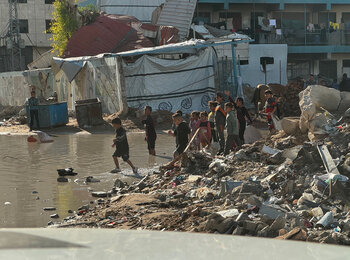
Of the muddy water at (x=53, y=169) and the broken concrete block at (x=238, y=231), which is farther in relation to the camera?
the muddy water at (x=53, y=169)

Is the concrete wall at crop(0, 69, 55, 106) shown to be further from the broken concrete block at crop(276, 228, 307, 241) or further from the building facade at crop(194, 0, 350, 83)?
the broken concrete block at crop(276, 228, 307, 241)

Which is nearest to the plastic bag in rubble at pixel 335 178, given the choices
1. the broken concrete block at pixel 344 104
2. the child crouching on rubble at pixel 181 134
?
the broken concrete block at pixel 344 104

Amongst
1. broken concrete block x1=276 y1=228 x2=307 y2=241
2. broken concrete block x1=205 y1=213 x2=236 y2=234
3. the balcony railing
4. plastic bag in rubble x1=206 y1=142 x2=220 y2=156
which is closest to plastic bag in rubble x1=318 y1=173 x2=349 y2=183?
broken concrete block x1=205 y1=213 x2=236 y2=234

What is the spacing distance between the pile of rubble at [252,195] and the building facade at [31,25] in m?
43.3

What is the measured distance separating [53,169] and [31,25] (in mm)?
42902

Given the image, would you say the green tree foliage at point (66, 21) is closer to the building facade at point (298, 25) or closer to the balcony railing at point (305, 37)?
the building facade at point (298, 25)

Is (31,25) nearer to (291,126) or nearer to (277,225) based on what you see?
(291,126)

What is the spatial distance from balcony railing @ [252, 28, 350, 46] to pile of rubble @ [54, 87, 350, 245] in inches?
1016

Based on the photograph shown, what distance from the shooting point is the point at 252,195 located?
8.15 metres

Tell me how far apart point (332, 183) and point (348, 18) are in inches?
1393

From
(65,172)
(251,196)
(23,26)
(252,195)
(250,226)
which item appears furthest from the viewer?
(23,26)

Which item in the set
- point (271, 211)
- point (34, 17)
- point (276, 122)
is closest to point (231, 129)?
point (276, 122)

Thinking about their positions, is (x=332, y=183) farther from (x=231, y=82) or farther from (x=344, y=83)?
(x=344, y=83)

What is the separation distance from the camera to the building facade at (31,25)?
52500 millimetres
